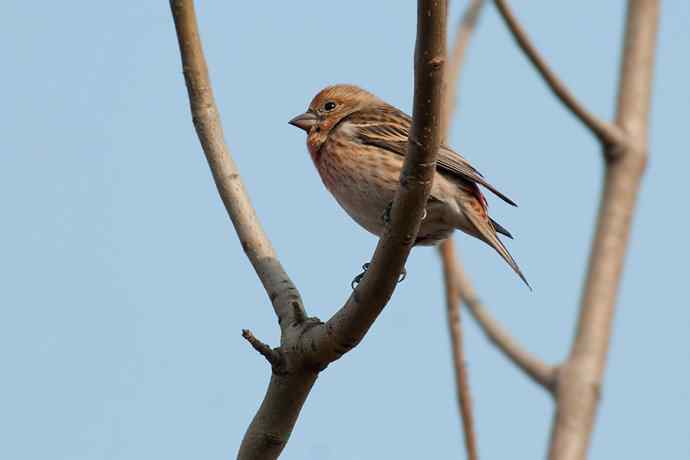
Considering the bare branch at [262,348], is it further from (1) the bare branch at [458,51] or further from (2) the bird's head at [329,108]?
(2) the bird's head at [329,108]

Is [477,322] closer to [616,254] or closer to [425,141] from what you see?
[616,254]

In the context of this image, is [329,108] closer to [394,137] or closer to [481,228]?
[394,137]

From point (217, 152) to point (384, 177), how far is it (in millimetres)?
1574

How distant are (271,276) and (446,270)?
4.39 ft

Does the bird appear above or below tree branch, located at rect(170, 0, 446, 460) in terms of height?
above

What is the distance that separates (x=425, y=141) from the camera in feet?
12.1

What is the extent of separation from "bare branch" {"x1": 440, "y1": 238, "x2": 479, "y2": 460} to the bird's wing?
0.40 meters

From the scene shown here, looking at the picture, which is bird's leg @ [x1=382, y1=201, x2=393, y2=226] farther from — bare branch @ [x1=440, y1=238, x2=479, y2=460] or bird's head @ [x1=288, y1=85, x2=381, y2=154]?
bird's head @ [x1=288, y1=85, x2=381, y2=154]

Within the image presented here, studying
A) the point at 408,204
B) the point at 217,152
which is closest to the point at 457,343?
the point at 217,152

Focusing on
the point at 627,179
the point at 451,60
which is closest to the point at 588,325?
the point at 627,179

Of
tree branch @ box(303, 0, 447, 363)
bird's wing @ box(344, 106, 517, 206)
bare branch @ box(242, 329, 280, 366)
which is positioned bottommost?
bare branch @ box(242, 329, 280, 366)

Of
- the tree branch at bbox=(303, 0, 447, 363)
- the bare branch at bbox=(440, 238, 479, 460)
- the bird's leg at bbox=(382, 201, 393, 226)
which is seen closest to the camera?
the tree branch at bbox=(303, 0, 447, 363)

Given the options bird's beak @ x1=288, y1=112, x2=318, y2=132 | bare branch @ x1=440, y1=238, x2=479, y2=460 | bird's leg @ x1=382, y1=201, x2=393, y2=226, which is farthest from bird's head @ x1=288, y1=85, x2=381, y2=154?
bird's leg @ x1=382, y1=201, x2=393, y2=226

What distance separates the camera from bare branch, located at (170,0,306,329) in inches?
193
